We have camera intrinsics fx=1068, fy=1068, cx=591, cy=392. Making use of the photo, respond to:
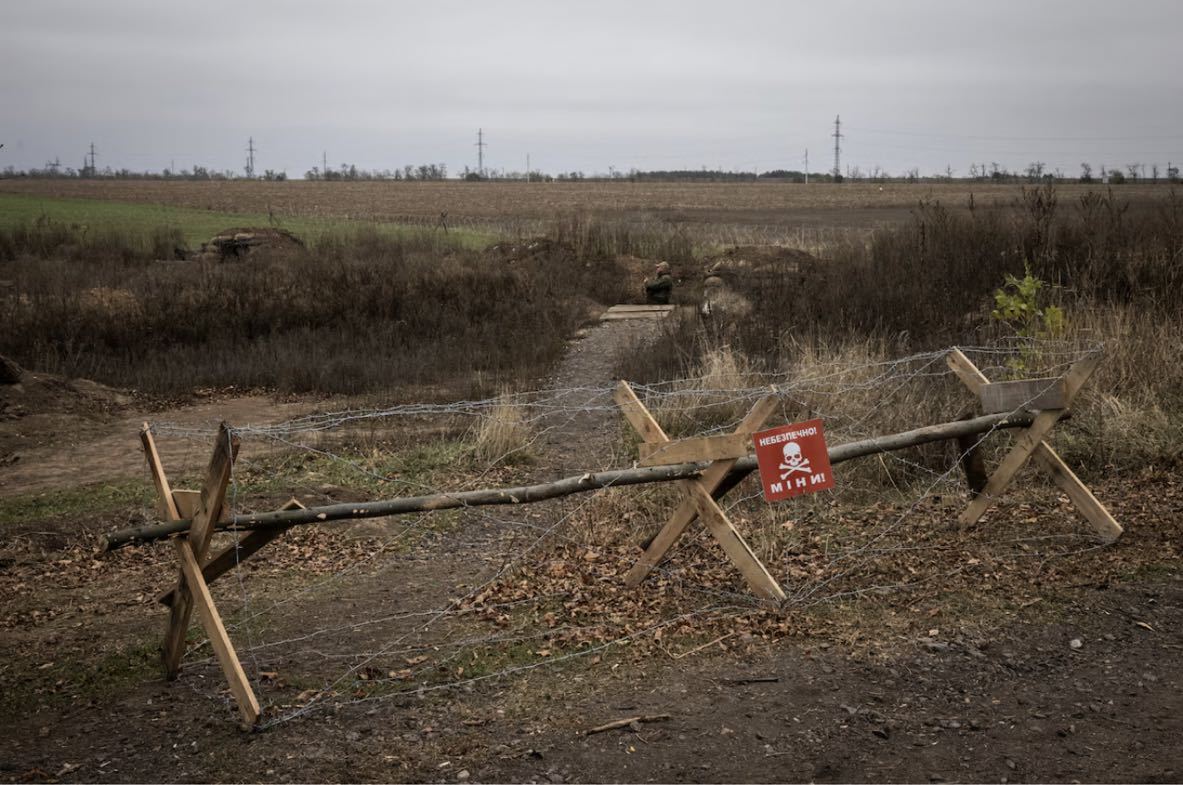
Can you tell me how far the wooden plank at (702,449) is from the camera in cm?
595

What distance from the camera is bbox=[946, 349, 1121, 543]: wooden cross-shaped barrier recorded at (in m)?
6.83

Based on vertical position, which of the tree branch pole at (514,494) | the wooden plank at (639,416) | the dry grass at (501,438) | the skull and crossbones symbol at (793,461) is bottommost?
the dry grass at (501,438)

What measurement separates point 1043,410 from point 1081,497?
657 mm

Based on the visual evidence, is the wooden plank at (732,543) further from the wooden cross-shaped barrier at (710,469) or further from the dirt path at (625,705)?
the dirt path at (625,705)

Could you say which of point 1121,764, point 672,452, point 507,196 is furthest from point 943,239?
point 507,196

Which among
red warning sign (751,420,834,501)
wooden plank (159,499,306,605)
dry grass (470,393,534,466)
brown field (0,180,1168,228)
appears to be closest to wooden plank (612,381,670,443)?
red warning sign (751,420,834,501)

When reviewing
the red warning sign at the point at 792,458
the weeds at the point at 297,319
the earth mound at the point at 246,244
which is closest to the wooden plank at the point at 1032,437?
the red warning sign at the point at 792,458

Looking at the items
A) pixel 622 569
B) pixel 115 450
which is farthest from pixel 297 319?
pixel 622 569

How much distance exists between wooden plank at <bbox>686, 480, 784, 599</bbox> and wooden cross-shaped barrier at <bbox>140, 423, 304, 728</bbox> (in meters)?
2.24

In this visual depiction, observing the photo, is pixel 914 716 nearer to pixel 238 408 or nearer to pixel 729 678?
pixel 729 678

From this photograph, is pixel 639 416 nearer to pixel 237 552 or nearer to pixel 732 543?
pixel 732 543

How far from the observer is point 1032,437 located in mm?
6969

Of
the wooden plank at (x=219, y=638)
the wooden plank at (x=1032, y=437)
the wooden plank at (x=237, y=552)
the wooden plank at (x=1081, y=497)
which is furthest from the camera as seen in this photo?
the wooden plank at (x=1081, y=497)

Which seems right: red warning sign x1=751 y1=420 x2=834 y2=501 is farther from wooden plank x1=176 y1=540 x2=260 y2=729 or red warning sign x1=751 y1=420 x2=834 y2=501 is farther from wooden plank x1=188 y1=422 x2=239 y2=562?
wooden plank x1=176 y1=540 x2=260 y2=729
